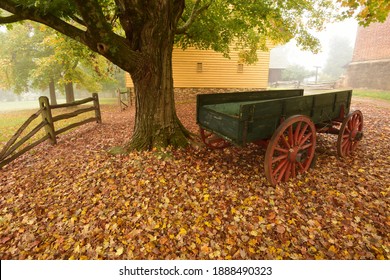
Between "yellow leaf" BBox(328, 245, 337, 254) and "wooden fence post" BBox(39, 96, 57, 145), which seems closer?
"yellow leaf" BBox(328, 245, 337, 254)

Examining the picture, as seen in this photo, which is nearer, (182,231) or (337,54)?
(182,231)

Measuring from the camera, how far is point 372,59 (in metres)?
23.2

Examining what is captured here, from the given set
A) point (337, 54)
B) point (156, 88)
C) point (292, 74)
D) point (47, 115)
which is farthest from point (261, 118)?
point (337, 54)

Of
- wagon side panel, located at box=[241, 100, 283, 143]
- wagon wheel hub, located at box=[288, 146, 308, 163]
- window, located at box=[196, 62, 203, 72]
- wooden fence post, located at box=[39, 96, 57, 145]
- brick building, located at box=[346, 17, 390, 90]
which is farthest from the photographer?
brick building, located at box=[346, 17, 390, 90]

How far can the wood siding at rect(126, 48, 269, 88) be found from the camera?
52.3 feet

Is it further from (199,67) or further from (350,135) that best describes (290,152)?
(199,67)

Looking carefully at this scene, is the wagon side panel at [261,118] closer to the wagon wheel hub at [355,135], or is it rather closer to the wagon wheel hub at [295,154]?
the wagon wheel hub at [295,154]

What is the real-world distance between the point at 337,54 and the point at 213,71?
6126 centimetres

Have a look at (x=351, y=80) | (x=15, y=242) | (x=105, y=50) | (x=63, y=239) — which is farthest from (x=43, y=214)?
(x=351, y=80)

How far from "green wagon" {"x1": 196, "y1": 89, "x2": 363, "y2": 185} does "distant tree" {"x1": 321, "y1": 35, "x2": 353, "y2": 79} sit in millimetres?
61711

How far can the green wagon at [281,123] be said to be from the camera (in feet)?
11.7

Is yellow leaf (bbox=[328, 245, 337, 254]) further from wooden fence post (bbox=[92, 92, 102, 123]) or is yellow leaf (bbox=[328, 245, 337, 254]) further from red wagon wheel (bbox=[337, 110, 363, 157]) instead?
wooden fence post (bbox=[92, 92, 102, 123])

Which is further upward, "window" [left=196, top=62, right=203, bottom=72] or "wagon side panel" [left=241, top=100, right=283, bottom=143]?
"window" [left=196, top=62, right=203, bottom=72]

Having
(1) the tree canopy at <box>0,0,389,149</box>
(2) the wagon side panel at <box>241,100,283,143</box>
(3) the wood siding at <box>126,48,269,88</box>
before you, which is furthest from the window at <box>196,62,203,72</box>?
(2) the wagon side panel at <box>241,100,283,143</box>
